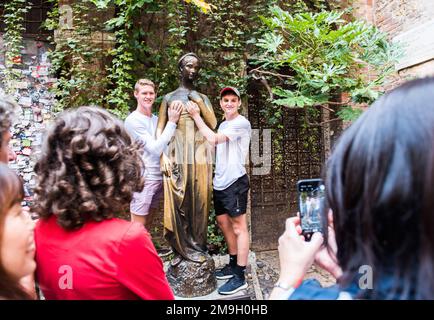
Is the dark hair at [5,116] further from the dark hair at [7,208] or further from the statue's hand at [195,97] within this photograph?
the statue's hand at [195,97]

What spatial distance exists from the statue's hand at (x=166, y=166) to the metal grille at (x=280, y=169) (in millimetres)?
2828

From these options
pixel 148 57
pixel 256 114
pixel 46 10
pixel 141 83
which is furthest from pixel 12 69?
pixel 256 114

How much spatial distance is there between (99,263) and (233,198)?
2229 mm

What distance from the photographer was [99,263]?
3.48ft

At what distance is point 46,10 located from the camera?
518 centimetres

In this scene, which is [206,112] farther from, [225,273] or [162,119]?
[225,273]

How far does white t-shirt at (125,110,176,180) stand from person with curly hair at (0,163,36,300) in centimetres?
187

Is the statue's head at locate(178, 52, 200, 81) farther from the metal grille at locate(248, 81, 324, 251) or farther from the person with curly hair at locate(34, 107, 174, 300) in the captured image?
the metal grille at locate(248, 81, 324, 251)

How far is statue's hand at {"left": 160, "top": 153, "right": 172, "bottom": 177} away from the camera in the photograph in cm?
301

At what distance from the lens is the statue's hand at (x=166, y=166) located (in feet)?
9.87

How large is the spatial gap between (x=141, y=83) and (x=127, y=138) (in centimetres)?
221

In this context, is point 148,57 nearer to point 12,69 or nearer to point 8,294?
point 12,69

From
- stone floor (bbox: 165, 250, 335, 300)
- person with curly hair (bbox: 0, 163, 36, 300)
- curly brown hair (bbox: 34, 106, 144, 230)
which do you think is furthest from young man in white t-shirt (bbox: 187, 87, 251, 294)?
person with curly hair (bbox: 0, 163, 36, 300)
